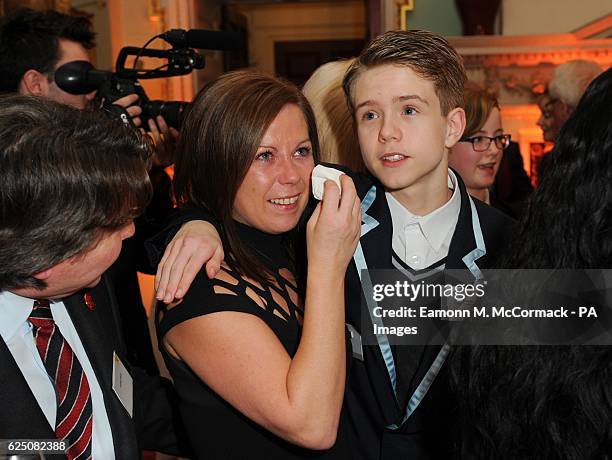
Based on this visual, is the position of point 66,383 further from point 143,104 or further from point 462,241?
point 143,104

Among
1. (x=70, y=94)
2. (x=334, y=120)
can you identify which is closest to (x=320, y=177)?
(x=334, y=120)

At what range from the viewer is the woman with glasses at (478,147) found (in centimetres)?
241

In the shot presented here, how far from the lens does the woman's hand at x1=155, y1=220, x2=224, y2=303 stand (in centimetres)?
117

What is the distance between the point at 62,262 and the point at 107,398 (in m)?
0.29

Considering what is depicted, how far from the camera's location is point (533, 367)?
860 millimetres

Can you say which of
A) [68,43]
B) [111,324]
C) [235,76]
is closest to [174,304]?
[111,324]

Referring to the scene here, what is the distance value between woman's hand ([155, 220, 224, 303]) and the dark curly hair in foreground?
51 centimetres

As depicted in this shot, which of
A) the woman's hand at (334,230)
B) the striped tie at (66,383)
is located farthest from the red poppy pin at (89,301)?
the woman's hand at (334,230)

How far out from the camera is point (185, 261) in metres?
1.20

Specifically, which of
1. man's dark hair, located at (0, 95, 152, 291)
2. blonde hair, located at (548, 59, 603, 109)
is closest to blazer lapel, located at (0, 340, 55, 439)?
man's dark hair, located at (0, 95, 152, 291)

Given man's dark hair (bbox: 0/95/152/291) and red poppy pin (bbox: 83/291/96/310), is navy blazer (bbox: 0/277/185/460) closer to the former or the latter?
red poppy pin (bbox: 83/291/96/310)

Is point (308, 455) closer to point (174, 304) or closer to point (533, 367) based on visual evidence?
point (174, 304)

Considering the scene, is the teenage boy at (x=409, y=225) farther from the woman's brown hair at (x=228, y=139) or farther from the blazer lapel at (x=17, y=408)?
the blazer lapel at (x=17, y=408)

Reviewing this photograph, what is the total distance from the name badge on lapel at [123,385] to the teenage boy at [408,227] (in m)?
0.47
